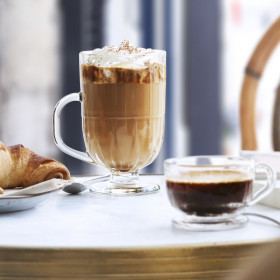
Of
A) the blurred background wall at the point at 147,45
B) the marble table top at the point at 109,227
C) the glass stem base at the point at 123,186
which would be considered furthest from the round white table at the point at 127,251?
the blurred background wall at the point at 147,45

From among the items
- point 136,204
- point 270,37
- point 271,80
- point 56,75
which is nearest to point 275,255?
point 136,204

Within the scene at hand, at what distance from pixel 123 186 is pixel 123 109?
13 centimetres

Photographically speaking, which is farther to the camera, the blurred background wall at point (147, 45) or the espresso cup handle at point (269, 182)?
the blurred background wall at point (147, 45)

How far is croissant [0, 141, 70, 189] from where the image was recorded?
37.7 inches

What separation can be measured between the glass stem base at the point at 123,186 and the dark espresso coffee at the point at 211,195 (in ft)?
0.90

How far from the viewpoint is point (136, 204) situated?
86 cm

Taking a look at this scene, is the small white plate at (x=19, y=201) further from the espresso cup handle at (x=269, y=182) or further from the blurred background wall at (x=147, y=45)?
the blurred background wall at (x=147, y=45)

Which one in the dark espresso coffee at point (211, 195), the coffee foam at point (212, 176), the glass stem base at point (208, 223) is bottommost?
the glass stem base at point (208, 223)

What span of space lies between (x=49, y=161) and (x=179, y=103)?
91.7 inches

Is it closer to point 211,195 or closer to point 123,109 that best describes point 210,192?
point 211,195

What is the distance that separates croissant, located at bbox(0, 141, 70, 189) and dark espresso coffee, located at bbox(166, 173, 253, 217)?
332 mm

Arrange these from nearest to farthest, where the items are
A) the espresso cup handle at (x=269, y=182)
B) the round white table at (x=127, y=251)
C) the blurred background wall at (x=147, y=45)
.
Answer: the round white table at (x=127, y=251)
the espresso cup handle at (x=269, y=182)
the blurred background wall at (x=147, y=45)

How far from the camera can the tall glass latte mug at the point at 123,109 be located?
0.95 metres

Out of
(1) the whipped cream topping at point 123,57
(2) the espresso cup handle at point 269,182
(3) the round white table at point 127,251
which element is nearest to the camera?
(3) the round white table at point 127,251
